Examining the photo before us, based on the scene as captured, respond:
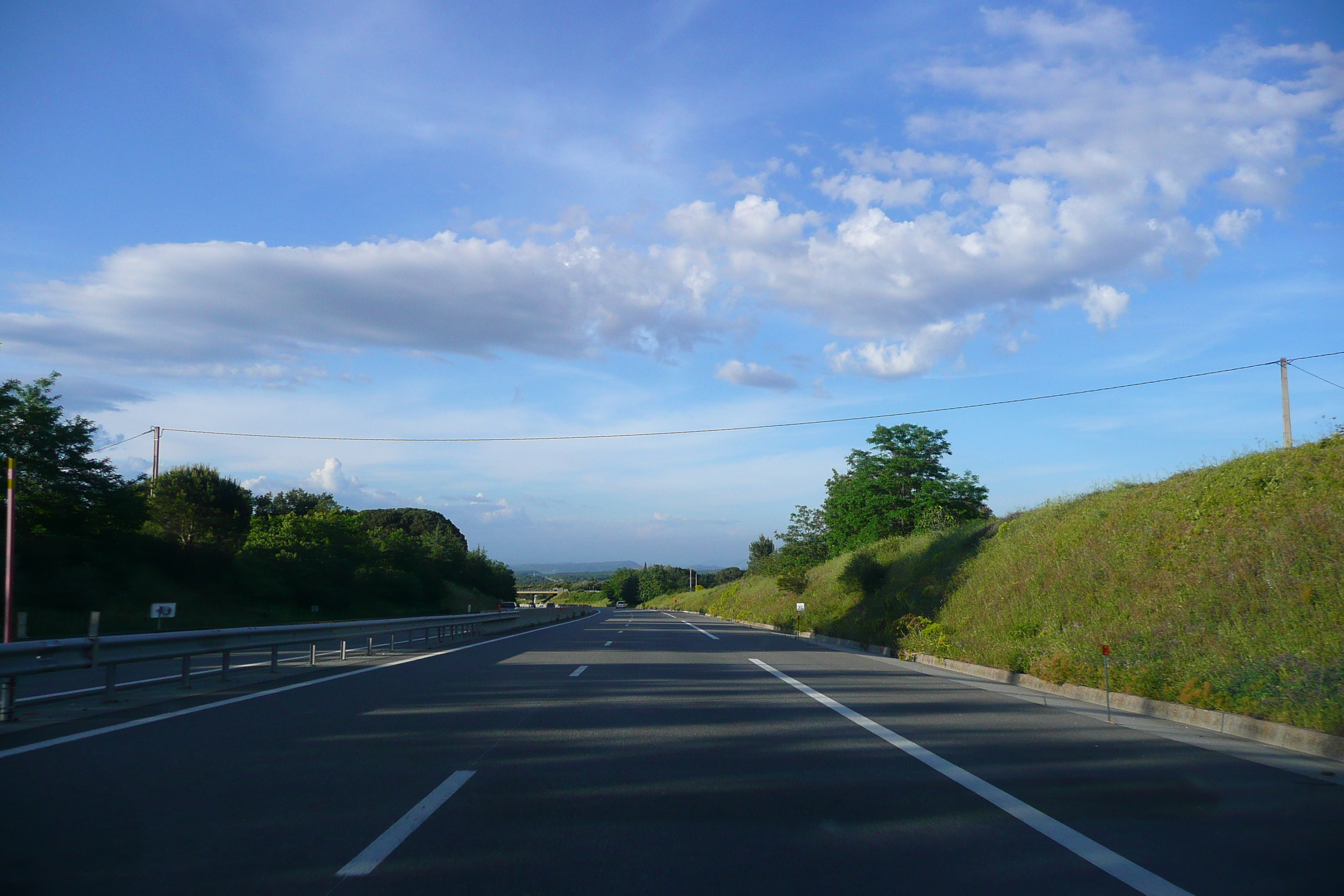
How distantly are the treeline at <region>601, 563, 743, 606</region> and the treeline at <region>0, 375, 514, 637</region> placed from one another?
331 feet

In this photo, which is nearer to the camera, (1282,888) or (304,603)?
(1282,888)

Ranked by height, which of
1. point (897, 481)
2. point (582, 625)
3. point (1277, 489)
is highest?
point (897, 481)

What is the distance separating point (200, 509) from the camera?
56.6 m

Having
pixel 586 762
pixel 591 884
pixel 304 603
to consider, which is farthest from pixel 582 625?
pixel 591 884

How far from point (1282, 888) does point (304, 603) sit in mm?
53494

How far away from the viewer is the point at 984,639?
63.3 feet

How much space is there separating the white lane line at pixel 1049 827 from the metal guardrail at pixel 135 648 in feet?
28.1

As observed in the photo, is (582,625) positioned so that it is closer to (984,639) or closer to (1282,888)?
(984,639)

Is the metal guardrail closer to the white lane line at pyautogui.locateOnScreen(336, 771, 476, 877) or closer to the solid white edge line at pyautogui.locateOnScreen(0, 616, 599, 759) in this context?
the solid white edge line at pyautogui.locateOnScreen(0, 616, 599, 759)

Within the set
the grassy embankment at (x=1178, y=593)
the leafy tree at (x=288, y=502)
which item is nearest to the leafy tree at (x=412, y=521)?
the leafy tree at (x=288, y=502)

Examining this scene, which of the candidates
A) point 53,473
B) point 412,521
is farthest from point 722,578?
point 53,473

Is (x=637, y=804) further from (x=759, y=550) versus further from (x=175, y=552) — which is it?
(x=759, y=550)

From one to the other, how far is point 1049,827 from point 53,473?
130ft

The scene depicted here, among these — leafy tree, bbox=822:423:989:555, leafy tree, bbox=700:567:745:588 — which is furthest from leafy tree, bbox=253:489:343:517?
leafy tree, bbox=700:567:745:588
